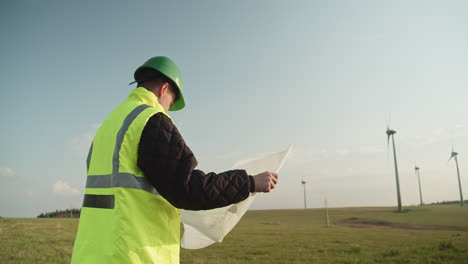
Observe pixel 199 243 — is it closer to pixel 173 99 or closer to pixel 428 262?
pixel 173 99

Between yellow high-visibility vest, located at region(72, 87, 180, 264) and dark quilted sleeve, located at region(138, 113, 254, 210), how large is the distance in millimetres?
76

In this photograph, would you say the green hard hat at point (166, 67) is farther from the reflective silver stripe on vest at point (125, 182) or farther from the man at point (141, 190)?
the reflective silver stripe on vest at point (125, 182)

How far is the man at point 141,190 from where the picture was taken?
7.13 feet

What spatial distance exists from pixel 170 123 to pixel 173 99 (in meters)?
0.73

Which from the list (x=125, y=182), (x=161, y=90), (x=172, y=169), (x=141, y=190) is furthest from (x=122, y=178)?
(x=161, y=90)

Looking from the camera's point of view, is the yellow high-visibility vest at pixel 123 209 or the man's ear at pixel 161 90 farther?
the man's ear at pixel 161 90

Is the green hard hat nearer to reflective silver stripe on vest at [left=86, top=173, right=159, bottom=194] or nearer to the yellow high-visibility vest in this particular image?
the yellow high-visibility vest

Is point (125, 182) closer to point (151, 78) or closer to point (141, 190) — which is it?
point (141, 190)

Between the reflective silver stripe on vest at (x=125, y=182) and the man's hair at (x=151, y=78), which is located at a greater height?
the man's hair at (x=151, y=78)

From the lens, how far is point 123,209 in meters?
2.18

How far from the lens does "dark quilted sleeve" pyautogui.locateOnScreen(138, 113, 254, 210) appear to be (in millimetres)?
2203

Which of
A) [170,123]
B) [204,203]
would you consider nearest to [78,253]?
[204,203]

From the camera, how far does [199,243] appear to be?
3.55 metres

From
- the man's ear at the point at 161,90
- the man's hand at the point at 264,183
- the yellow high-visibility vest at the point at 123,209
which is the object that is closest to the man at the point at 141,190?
the yellow high-visibility vest at the point at 123,209
